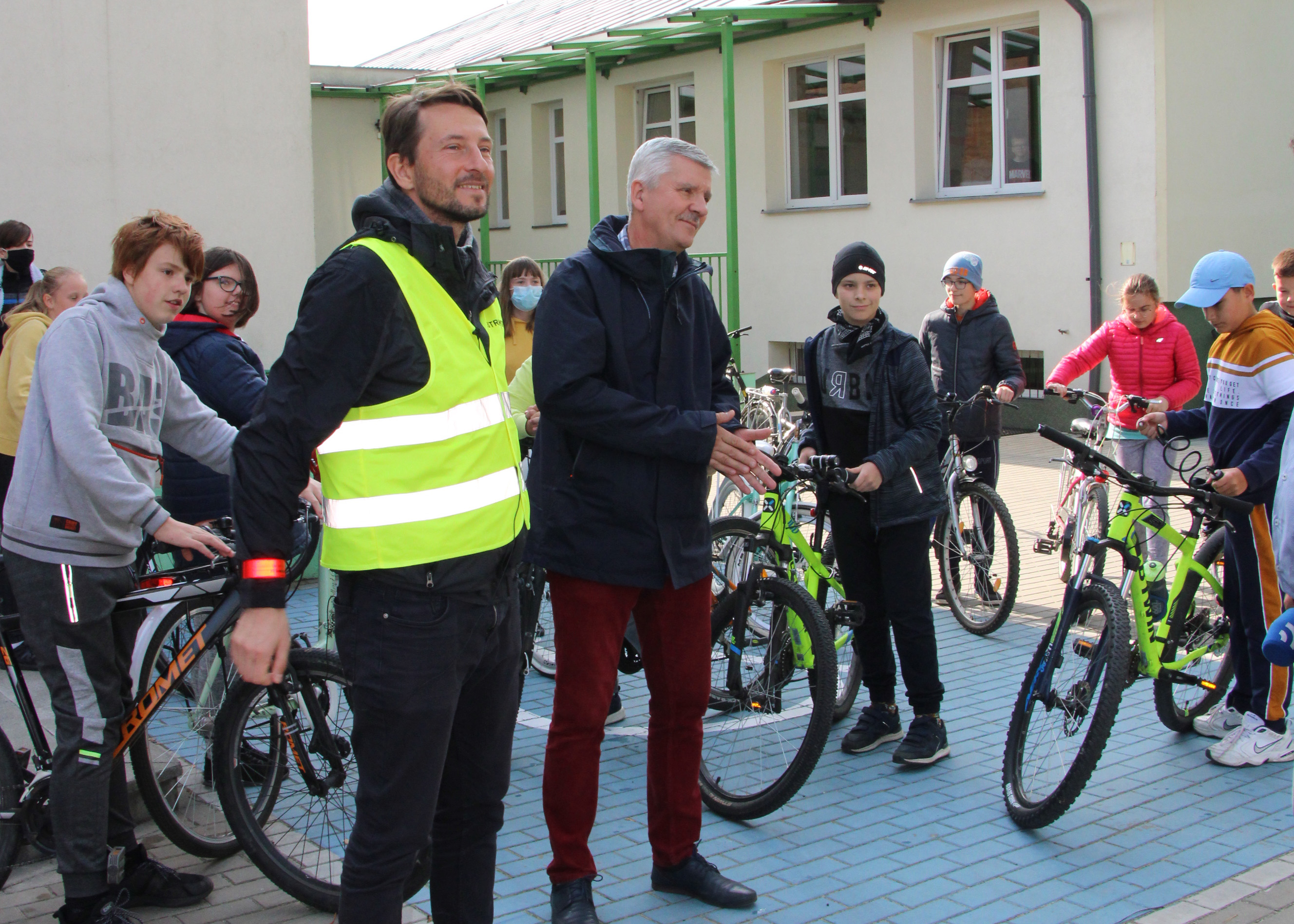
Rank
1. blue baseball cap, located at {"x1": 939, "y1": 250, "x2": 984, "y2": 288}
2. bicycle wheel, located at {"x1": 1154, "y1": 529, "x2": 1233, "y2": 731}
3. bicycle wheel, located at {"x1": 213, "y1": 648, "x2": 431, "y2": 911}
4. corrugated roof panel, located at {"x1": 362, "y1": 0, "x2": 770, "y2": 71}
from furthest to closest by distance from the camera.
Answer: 1. corrugated roof panel, located at {"x1": 362, "y1": 0, "x2": 770, "y2": 71}
2. blue baseball cap, located at {"x1": 939, "y1": 250, "x2": 984, "y2": 288}
3. bicycle wheel, located at {"x1": 1154, "y1": 529, "x2": 1233, "y2": 731}
4. bicycle wheel, located at {"x1": 213, "y1": 648, "x2": 431, "y2": 911}

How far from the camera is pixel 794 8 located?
15203mm

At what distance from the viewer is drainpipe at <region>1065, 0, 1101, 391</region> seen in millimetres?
13719

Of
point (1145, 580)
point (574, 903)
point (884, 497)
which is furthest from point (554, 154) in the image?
point (574, 903)

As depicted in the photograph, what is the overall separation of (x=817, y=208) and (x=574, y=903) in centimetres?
1432

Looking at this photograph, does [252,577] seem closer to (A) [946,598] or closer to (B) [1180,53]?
(A) [946,598]

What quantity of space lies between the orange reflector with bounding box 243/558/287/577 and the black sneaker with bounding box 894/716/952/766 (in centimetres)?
302

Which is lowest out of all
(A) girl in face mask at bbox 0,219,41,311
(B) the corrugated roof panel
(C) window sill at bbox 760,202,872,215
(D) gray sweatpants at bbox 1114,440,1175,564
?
(D) gray sweatpants at bbox 1114,440,1175,564

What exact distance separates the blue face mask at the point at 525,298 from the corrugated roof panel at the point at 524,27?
31.3 feet

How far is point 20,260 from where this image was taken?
777 cm

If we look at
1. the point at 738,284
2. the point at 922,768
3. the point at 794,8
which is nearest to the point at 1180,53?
the point at 794,8

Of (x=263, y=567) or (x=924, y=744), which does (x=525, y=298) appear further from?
(x=263, y=567)

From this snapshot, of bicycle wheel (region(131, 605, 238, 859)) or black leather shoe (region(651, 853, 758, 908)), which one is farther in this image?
bicycle wheel (region(131, 605, 238, 859))

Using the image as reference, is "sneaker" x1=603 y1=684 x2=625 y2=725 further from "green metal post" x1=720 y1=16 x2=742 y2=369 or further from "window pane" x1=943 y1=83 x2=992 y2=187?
"window pane" x1=943 y1=83 x2=992 y2=187

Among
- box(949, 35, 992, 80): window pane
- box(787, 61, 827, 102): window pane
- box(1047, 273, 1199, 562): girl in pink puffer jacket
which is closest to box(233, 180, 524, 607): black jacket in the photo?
box(1047, 273, 1199, 562): girl in pink puffer jacket
